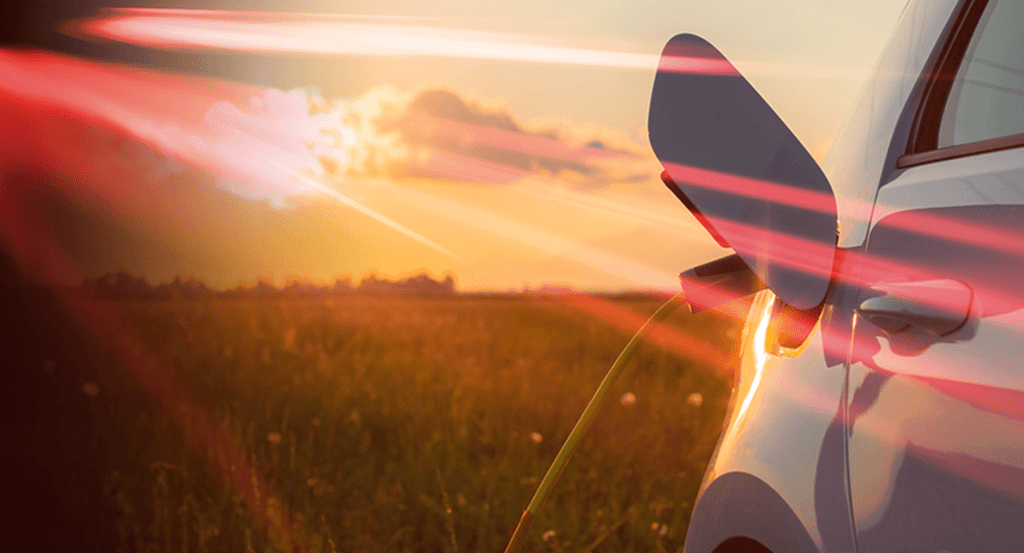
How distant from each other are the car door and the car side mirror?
0.12m

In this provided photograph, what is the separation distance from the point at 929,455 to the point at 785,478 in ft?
0.88

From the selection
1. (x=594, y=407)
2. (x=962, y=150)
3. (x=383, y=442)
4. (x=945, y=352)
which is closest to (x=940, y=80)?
(x=962, y=150)

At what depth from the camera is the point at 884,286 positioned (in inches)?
38.3

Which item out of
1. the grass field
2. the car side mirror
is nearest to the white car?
the car side mirror

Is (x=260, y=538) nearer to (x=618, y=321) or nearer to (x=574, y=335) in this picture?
(x=574, y=335)

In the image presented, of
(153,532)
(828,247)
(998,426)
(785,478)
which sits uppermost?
(828,247)

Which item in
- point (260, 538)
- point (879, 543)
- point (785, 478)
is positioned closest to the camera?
point (879, 543)

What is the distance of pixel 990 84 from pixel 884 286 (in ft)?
1.52

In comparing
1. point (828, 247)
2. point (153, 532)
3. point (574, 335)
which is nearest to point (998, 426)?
point (828, 247)

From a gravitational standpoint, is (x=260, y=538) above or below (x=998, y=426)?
below

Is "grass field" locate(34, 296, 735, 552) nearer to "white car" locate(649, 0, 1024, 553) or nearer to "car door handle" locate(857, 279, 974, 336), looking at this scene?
"white car" locate(649, 0, 1024, 553)

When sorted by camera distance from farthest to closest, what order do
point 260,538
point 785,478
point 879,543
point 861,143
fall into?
point 260,538 < point 861,143 < point 785,478 < point 879,543

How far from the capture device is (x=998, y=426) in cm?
79

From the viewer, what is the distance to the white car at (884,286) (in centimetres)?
83
